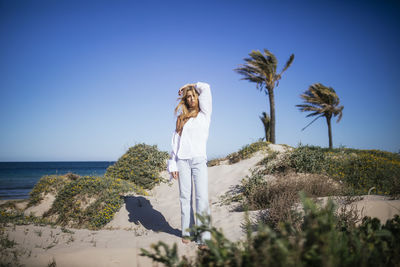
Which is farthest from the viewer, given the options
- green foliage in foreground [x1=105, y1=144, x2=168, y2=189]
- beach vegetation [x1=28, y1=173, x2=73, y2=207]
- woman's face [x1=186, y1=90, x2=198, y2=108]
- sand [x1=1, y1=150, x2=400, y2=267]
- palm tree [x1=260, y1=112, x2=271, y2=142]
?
palm tree [x1=260, y1=112, x2=271, y2=142]

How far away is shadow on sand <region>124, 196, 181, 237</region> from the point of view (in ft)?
16.8

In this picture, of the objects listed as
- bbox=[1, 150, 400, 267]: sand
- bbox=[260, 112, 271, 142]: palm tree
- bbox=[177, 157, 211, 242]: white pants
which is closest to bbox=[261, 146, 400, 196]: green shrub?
bbox=[1, 150, 400, 267]: sand

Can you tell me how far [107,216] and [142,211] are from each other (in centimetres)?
91

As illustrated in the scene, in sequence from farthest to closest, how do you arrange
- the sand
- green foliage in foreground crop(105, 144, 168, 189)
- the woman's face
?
green foliage in foreground crop(105, 144, 168, 189) < the woman's face < the sand

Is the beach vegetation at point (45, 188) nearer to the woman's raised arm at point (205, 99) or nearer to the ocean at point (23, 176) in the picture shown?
the ocean at point (23, 176)

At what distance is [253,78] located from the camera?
16188mm

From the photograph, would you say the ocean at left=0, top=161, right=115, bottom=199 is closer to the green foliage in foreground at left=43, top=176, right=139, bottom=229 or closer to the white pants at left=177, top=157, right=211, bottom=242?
the green foliage in foreground at left=43, top=176, right=139, bottom=229

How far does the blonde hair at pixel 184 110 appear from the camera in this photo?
3641 mm

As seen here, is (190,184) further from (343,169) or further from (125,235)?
(343,169)

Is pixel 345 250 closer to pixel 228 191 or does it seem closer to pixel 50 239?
pixel 50 239

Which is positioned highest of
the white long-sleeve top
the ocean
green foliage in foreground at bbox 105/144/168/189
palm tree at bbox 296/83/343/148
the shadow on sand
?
palm tree at bbox 296/83/343/148

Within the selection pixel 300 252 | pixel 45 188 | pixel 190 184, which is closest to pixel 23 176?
pixel 45 188

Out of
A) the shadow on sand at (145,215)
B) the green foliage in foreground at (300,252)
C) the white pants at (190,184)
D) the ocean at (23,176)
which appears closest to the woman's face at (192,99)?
the white pants at (190,184)

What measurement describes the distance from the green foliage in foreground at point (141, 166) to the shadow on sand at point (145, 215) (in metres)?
2.08
